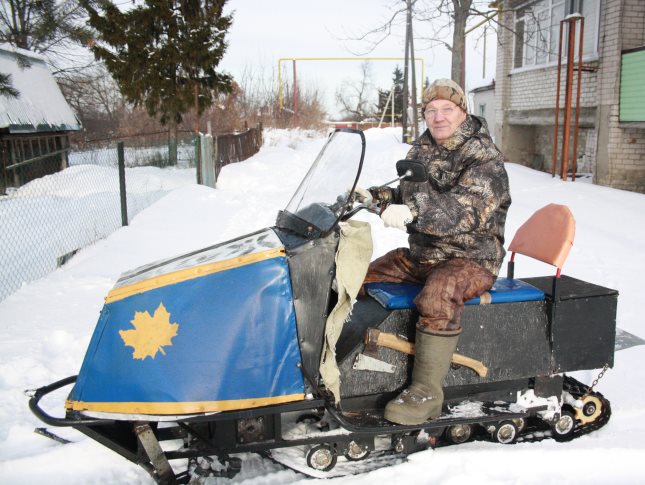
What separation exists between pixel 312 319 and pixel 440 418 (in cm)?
87

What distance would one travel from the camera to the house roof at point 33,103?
13.2 metres

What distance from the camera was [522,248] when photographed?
3338 millimetres

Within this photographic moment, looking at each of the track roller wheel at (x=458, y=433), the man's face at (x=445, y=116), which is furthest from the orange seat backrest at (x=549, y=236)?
the track roller wheel at (x=458, y=433)

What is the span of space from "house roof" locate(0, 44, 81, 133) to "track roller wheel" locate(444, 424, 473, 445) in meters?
12.3

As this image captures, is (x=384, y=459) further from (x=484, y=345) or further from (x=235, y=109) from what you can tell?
(x=235, y=109)

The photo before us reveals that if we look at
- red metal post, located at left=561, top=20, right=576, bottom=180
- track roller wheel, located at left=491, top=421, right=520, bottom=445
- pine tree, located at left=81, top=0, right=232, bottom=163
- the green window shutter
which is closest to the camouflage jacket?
track roller wheel, located at left=491, top=421, right=520, bottom=445

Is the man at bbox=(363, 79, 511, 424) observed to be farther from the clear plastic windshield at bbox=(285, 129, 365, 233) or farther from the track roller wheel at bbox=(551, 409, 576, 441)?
the track roller wheel at bbox=(551, 409, 576, 441)

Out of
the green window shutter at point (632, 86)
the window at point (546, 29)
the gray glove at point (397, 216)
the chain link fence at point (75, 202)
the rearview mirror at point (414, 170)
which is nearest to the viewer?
the rearview mirror at point (414, 170)

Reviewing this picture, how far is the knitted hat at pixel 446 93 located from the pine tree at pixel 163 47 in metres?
15.4

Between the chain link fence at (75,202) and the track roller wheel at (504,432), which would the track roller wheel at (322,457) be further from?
the chain link fence at (75,202)

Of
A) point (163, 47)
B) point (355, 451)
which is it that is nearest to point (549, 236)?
Result: point (355, 451)

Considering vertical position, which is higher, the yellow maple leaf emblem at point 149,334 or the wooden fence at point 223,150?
the wooden fence at point 223,150

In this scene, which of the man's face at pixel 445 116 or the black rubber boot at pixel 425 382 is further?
the man's face at pixel 445 116

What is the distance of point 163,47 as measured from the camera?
17.4m
